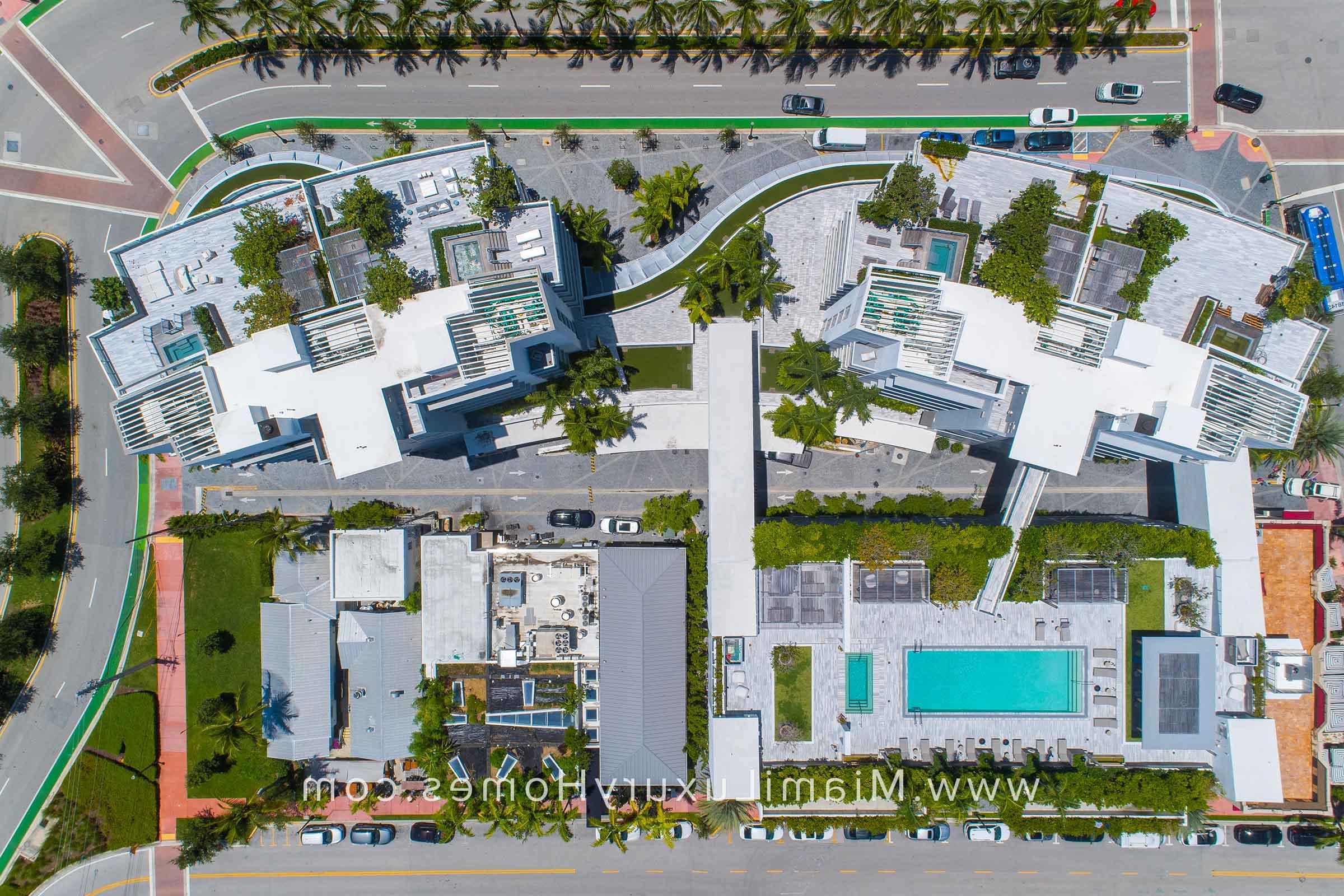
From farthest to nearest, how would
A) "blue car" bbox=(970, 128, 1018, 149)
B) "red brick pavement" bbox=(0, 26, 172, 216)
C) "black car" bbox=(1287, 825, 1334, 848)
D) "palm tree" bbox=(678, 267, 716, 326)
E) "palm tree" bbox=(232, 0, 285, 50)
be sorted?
"red brick pavement" bbox=(0, 26, 172, 216) < "blue car" bbox=(970, 128, 1018, 149) < "black car" bbox=(1287, 825, 1334, 848) < "palm tree" bbox=(232, 0, 285, 50) < "palm tree" bbox=(678, 267, 716, 326)

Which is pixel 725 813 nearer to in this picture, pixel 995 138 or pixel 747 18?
pixel 995 138

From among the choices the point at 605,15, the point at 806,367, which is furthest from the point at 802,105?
the point at 806,367

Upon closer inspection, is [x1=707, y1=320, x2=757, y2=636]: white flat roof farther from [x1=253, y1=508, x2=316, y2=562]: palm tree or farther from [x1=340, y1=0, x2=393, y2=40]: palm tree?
[x1=340, y1=0, x2=393, y2=40]: palm tree

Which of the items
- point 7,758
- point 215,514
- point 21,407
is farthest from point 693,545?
point 7,758

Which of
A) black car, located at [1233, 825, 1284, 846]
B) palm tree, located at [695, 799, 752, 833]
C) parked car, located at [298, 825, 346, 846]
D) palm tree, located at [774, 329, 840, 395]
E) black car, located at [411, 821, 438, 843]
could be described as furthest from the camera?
black car, located at [411, 821, 438, 843]

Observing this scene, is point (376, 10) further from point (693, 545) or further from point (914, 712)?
→ point (914, 712)

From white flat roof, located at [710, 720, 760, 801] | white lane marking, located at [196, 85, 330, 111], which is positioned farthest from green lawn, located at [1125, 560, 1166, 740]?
white lane marking, located at [196, 85, 330, 111]

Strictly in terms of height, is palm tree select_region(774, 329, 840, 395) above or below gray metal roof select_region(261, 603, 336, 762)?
above
